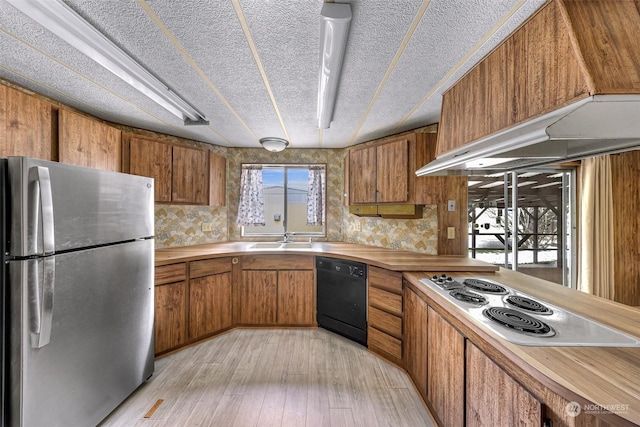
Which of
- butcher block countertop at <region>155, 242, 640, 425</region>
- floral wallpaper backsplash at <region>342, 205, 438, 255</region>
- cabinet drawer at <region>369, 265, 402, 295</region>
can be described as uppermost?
floral wallpaper backsplash at <region>342, 205, 438, 255</region>

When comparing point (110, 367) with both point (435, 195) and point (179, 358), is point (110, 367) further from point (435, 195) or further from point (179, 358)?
point (435, 195)

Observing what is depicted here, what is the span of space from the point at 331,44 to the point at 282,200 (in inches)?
103

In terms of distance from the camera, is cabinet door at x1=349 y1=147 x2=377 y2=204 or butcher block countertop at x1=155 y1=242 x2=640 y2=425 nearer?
butcher block countertop at x1=155 y1=242 x2=640 y2=425

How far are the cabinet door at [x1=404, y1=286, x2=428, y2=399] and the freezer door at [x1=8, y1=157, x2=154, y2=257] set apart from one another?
217 centimetres

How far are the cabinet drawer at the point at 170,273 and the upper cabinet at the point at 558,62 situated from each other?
267cm

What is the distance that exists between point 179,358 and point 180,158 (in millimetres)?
2041

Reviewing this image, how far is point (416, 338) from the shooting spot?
1.77 m

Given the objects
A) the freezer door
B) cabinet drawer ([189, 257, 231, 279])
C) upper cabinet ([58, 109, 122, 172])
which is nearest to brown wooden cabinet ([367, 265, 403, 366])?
cabinet drawer ([189, 257, 231, 279])

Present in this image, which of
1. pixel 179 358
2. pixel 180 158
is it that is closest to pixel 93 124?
pixel 180 158

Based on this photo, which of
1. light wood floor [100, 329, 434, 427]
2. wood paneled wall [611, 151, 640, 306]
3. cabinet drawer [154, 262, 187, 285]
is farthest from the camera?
wood paneled wall [611, 151, 640, 306]

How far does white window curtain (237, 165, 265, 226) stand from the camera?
3465 mm

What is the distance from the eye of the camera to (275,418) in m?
1.58

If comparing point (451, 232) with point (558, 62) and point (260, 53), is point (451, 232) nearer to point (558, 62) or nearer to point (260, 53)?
point (558, 62)

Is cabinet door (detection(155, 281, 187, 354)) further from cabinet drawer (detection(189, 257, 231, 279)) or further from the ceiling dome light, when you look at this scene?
the ceiling dome light
